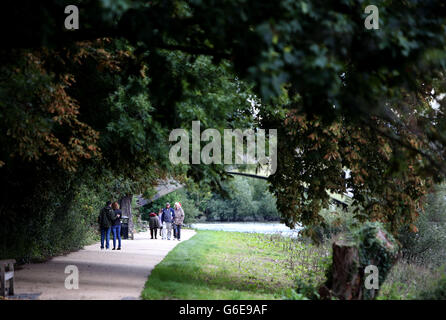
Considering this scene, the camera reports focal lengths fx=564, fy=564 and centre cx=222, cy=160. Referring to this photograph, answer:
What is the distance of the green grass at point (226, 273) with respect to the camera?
10.8 meters

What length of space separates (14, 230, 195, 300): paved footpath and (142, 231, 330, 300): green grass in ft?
1.45

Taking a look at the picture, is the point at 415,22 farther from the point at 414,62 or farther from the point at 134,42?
the point at 134,42

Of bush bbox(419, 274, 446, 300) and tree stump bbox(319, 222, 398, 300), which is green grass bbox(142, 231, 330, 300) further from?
bush bbox(419, 274, 446, 300)

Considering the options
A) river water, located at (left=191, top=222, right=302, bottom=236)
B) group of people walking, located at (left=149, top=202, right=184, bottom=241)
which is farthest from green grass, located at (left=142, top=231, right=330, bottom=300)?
river water, located at (left=191, top=222, right=302, bottom=236)

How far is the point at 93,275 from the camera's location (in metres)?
13.1

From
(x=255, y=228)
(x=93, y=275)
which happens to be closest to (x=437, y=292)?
A: (x=93, y=275)

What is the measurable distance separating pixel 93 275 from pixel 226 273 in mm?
3755

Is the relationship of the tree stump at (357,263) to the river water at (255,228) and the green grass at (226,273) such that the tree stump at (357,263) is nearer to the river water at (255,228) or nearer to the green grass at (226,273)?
the green grass at (226,273)

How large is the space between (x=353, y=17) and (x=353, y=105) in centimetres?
150

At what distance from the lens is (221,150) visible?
13180mm

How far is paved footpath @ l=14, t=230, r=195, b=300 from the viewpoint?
10.1m

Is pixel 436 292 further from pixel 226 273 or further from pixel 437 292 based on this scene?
pixel 226 273

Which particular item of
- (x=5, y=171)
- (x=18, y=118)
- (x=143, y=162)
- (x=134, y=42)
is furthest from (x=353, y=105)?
(x=5, y=171)

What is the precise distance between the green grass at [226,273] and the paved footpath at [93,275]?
0.44m
